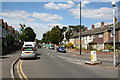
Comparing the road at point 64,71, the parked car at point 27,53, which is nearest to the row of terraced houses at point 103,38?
the parked car at point 27,53

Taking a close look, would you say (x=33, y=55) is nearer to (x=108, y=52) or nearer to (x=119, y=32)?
(x=108, y=52)

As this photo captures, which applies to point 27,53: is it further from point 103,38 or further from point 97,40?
point 97,40

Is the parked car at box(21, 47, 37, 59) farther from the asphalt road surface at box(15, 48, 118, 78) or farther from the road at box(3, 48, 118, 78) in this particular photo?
the asphalt road surface at box(15, 48, 118, 78)

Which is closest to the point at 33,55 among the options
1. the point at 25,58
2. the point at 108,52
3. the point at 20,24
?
the point at 25,58

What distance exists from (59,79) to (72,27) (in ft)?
334

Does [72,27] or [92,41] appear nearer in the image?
[92,41]

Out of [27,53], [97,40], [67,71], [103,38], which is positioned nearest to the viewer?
[67,71]

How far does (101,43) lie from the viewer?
45.6 metres

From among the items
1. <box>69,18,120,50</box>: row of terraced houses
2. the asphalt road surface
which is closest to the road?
the asphalt road surface

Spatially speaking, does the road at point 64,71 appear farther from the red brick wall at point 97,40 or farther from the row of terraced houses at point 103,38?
the red brick wall at point 97,40

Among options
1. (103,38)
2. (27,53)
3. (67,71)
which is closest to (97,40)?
(103,38)

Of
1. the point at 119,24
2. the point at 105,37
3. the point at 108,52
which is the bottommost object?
the point at 108,52

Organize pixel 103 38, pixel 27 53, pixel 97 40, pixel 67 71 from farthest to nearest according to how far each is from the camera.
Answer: pixel 97 40, pixel 103 38, pixel 27 53, pixel 67 71

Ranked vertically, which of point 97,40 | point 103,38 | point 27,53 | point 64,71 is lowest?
point 64,71
